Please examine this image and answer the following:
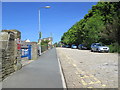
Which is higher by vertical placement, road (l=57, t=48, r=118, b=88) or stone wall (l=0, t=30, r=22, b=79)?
stone wall (l=0, t=30, r=22, b=79)

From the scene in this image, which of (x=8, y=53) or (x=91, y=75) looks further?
(x=8, y=53)

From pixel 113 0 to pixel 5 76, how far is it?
32.8 metres

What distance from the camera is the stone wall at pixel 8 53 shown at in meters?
6.29

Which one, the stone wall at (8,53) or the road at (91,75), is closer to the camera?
the road at (91,75)

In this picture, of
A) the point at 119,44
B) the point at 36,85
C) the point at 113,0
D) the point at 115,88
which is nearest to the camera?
the point at 115,88

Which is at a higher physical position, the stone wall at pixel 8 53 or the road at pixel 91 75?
the stone wall at pixel 8 53

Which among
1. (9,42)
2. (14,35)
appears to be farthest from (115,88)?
(14,35)

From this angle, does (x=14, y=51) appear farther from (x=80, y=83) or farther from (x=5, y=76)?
(x=80, y=83)

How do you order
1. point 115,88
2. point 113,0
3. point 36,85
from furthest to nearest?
1. point 113,0
2. point 36,85
3. point 115,88

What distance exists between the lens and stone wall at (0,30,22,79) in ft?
20.6

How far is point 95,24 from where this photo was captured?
1363 inches

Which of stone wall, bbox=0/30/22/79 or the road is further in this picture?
stone wall, bbox=0/30/22/79

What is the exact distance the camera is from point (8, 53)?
23.0 ft

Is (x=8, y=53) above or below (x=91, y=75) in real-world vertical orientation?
above
